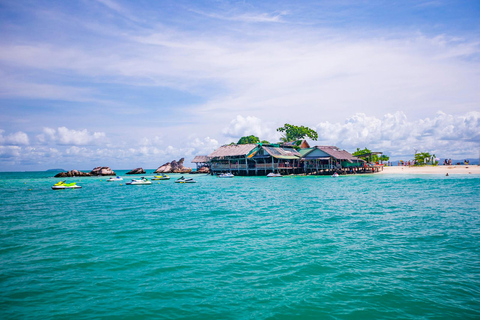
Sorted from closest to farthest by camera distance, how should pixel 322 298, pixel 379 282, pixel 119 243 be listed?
1. pixel 322 298
2. pixel 379 282
3. pixel 119 243

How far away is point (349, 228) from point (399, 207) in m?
7.50

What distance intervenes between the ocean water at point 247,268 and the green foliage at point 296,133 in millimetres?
65014

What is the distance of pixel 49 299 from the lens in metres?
6.94

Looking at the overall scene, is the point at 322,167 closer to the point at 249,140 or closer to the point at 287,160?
the point at 287,160

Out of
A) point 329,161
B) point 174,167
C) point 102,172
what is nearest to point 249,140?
point 174,167

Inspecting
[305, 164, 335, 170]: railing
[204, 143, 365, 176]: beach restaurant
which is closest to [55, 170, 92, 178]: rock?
[204, 143, 365, 176]: beach restaurant

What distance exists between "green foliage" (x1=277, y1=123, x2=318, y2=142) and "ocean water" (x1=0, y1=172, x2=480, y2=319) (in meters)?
65.0

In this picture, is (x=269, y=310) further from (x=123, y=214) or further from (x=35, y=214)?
(x=35, y=214)

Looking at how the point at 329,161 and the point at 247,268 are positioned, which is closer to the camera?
the point at 247,268

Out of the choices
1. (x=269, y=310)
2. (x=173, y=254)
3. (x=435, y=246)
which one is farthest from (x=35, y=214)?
(x=435, y=246)

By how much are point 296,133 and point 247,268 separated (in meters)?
74.0

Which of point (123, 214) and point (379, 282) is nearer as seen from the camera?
A: point (379, 282)

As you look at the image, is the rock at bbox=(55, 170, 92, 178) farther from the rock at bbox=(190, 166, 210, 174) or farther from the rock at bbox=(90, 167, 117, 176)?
the rock at bbox=(190, 166, 210, 174)

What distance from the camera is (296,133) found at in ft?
262
